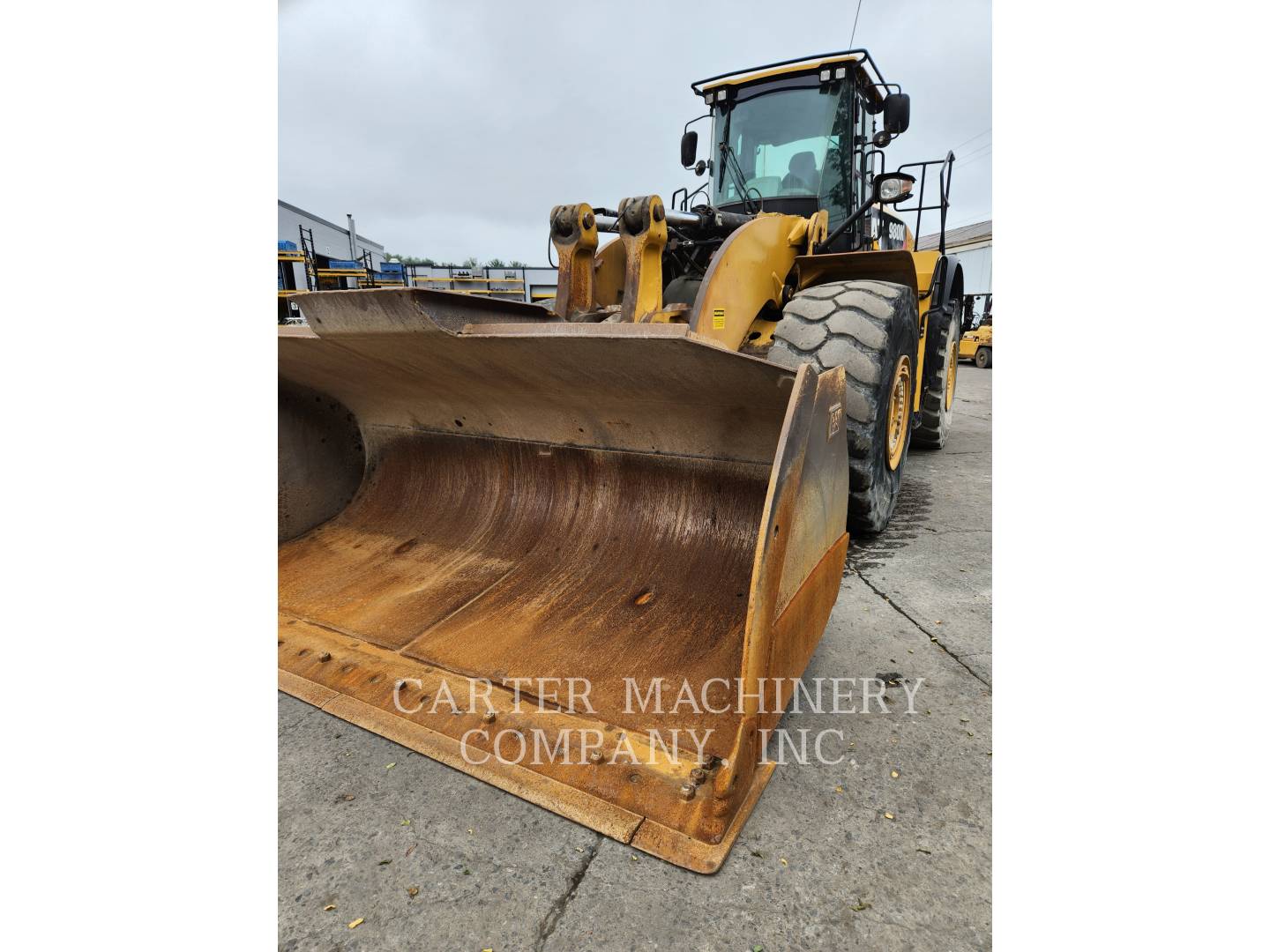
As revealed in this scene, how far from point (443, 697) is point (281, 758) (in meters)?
0.43

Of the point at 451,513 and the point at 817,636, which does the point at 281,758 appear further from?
the point at 817,636

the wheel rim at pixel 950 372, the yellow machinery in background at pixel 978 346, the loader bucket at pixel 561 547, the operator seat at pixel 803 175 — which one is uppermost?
the yellow machinery in background at pixel 978 346

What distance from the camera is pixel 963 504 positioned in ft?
14.0

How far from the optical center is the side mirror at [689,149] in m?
4.47

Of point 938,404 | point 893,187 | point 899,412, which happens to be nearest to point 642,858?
point 899,412

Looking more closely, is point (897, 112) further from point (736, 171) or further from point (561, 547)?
point (561, 547)

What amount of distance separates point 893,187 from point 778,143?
1.01 meters

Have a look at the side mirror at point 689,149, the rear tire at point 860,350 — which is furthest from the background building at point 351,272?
the rear tire at point 860,350

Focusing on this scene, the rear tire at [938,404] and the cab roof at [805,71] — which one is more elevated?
the cab roof at [805,71]

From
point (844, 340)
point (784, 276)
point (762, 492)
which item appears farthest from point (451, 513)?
point (784, 276)

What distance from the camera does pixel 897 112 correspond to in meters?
3.47

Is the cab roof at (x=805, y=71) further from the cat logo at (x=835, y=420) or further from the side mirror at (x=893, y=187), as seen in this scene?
the cat logo at (x=835, y=420)

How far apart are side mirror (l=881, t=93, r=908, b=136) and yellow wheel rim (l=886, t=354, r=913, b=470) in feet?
3.98

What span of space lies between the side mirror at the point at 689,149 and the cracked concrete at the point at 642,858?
377 centimetres
